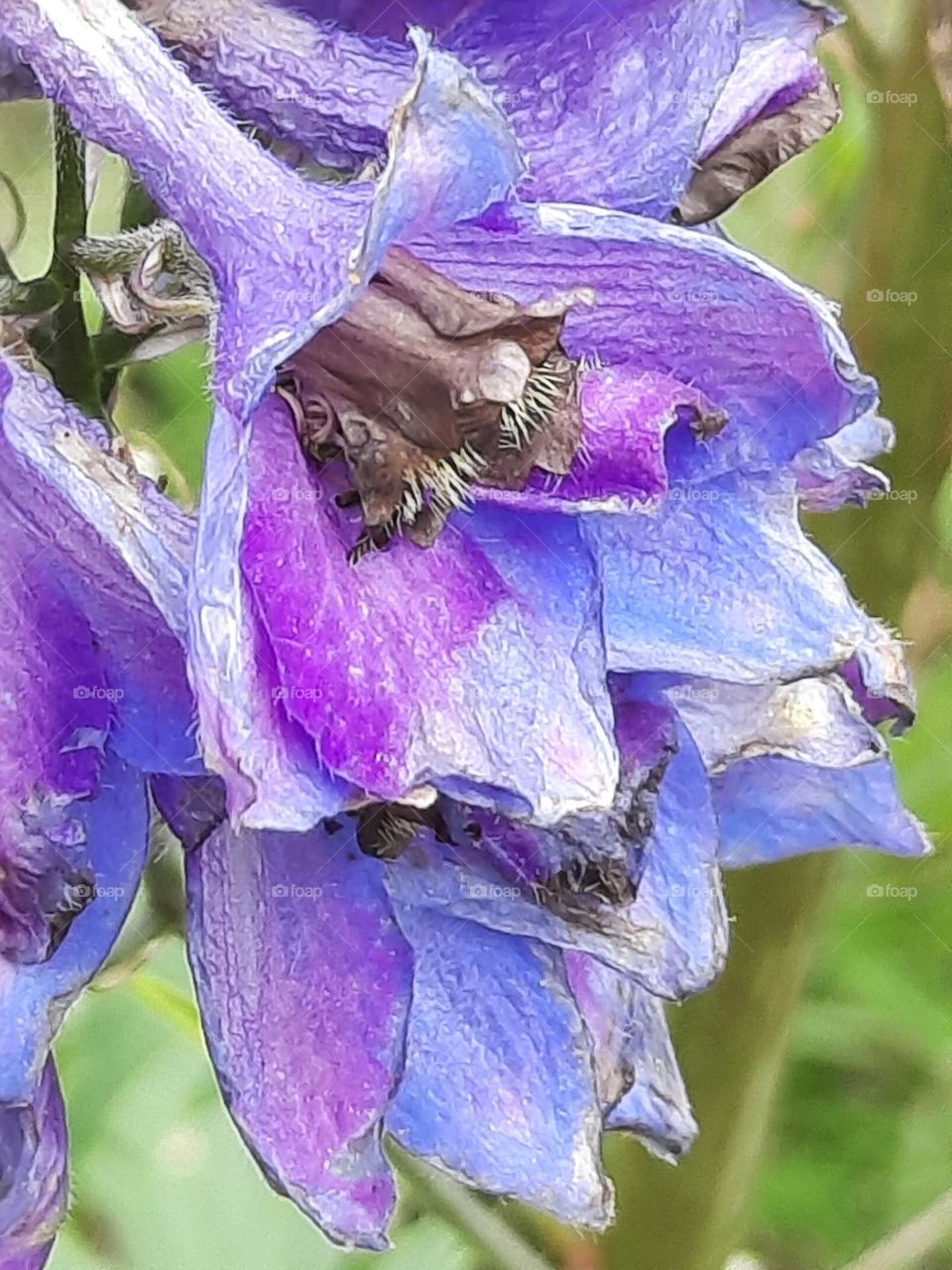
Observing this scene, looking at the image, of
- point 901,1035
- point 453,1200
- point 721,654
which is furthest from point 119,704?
point 901,1035

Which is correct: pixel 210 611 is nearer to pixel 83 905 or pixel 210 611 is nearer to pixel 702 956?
pixel 83 905

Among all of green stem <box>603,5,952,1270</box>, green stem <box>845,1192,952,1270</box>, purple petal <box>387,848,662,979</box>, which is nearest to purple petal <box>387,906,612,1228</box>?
purple petal <box>387,848,662,979</box>

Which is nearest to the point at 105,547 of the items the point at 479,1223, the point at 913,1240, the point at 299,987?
the point at 299,987

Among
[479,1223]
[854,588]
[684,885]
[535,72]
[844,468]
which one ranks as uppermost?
[535,72]

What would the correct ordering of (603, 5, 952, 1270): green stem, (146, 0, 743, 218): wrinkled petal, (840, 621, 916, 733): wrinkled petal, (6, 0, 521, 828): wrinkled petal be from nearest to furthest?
(6, 0, 521, 828): wrinkled petal < (146, 0, 743, 218): wrinkled petal < (840, 621, 916, 733): wrinkled petal < (603, 5, 952, 1270): green stem

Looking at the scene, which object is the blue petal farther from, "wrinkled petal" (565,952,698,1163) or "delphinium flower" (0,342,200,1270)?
"delphinium flower" (0,342,200,1270)

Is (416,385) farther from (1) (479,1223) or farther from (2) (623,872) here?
(1) (479,1223)

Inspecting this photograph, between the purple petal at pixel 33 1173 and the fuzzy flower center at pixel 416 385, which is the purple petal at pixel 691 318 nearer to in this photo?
the fuzzy flower center at pixel 416 385
